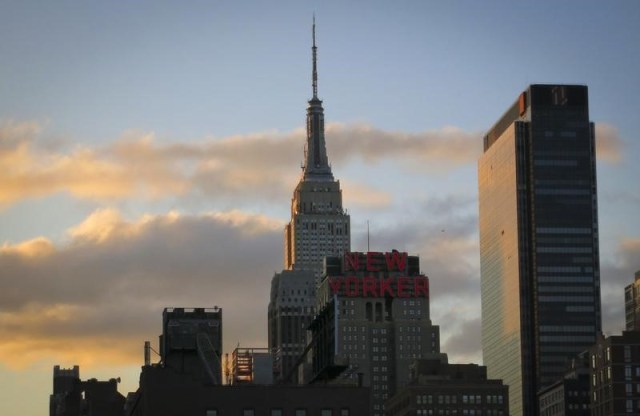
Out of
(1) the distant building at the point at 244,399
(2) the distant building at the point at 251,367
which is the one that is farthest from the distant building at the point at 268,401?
(2) the distant building at the point at 251,367

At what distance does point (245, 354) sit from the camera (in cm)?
18238

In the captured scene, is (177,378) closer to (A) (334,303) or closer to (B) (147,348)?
(A) (334,303)

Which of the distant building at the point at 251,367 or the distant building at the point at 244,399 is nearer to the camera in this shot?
the distant building at the point at 244,399

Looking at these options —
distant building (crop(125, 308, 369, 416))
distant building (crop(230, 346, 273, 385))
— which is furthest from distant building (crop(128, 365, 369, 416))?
distant building (crop(230, 346, 273, 385))

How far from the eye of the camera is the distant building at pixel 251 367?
181875 mm

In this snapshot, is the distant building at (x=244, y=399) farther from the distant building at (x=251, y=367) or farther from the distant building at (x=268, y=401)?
the distant building at (x=251, y=367)

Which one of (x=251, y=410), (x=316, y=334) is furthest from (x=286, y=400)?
(x=316, y=334)

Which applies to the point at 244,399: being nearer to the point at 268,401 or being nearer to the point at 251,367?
the point at 268,401

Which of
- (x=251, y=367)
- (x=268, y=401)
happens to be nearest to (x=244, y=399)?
(x=268, y=401)

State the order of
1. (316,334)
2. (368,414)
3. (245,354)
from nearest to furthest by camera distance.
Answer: (368,414) < (316,334) < (245,354)

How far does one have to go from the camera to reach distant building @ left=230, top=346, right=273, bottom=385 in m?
182

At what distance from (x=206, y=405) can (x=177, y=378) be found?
133 inches

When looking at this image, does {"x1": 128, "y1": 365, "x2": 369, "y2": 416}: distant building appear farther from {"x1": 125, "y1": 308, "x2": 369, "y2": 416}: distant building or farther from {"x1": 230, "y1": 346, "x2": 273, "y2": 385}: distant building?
{"x1": 230, "y1": 346, "x2": 273, "y2": 385}: distant building

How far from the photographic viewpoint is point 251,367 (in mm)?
183000
